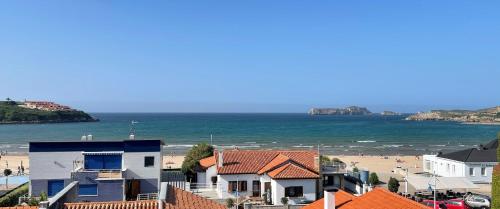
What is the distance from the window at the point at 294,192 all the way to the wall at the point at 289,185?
0.68 ft

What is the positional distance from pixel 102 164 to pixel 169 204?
598 inches

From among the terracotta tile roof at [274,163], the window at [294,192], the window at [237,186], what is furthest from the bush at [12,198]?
the window at [294,192]

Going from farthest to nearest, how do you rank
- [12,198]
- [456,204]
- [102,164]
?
[102,164]
[456,204]
[12,198]

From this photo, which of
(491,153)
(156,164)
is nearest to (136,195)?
(156,164)

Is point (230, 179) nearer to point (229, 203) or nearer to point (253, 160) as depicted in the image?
point (253, 160)

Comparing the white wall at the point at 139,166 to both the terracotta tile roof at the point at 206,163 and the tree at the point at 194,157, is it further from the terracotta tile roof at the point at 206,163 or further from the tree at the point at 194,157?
the tree at the point at 194,157

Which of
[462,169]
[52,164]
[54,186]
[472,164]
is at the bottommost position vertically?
[462,169]

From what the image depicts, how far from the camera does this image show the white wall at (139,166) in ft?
96.1

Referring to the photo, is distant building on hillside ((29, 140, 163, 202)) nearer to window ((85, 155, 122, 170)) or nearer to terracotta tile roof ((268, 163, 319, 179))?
window ((85, 155, 122, 170))

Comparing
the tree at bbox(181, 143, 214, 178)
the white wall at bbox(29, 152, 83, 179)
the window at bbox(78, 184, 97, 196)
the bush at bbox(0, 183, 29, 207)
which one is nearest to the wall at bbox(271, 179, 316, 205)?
the tree at bbox(181, 143, 214, 178)

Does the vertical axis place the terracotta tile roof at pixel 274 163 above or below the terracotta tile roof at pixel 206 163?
above

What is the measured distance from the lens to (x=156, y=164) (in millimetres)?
29656

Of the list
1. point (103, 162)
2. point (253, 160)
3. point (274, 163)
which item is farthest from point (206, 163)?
point (103, 162)

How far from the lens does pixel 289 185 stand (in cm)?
3156
